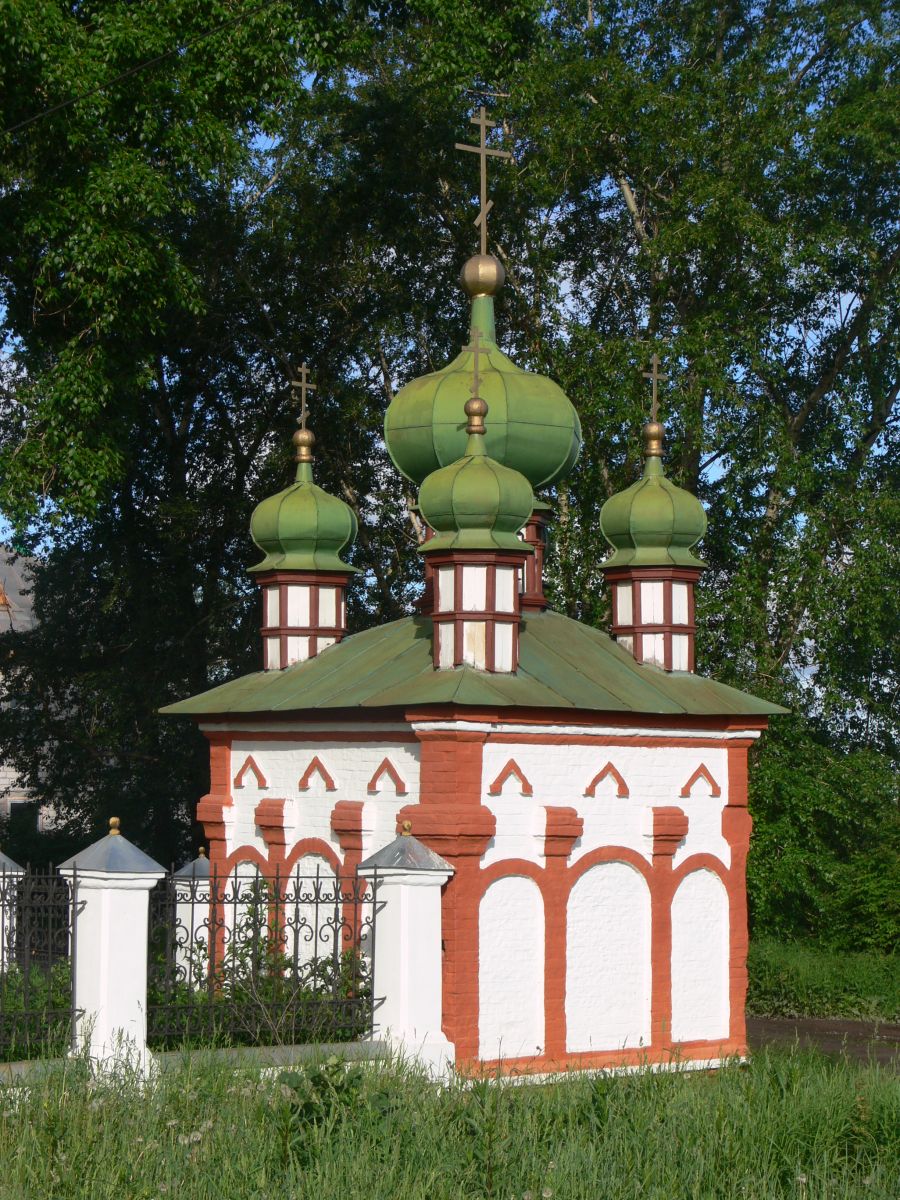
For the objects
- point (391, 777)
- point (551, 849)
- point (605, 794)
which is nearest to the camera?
point (551, 849)

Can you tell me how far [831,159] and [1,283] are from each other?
10.3 metres

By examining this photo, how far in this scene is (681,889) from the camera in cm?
1274

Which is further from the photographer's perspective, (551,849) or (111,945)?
(551,849)

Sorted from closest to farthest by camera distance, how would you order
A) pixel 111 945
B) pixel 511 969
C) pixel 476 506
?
1. pixel 111 945
2. pixel 511 969
3. pixel 476 506

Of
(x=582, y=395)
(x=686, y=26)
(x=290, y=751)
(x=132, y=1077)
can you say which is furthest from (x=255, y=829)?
(x=686, y=26)

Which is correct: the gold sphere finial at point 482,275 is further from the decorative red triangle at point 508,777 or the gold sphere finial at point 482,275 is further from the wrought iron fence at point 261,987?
the wrought iron fence at point 261,987

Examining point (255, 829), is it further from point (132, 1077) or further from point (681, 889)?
Result: point (132, 1077)

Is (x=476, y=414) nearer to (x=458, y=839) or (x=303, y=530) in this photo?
(x=303, y=530)

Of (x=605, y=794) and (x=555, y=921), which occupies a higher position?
(x=605, y=794)

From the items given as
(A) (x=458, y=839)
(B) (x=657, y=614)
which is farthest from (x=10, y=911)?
(B) (x=657, y=614)

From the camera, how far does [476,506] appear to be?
11977 millimetres

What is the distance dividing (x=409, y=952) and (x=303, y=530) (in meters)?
5.27

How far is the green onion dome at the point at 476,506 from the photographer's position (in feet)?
39.2

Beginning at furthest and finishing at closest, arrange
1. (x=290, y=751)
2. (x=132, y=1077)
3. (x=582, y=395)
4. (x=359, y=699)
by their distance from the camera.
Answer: (x=582, y=395) < (x=290, y=751) < (x=359, y=699) < (x=132, y=1077)
